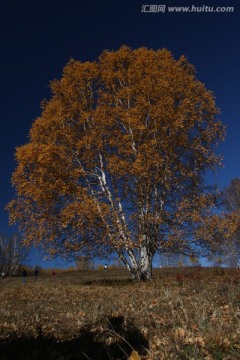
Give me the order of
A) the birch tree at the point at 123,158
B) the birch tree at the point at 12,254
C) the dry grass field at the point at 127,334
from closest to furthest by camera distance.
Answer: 1. the dry grass field at the point at 127,334
2. the birch tree at the point at 123,158
3. the birch tree at the point at 12,254

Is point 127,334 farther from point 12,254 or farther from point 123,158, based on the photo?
point 12,254

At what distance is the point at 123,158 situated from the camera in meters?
17.2

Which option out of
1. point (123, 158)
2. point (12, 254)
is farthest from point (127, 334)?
point (12, 254)

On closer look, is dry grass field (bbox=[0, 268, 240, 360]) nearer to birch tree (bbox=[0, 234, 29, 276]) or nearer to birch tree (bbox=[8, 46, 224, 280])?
birch tree (bbox=[8, 46, 224, 280])

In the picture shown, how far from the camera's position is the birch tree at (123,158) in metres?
15.9

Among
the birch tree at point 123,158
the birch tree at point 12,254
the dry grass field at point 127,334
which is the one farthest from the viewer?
the birch tree at point 12,254

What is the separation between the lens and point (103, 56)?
765 inches

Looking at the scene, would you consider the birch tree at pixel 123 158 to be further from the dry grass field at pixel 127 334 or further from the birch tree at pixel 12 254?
the birch tree at pixel 12 254

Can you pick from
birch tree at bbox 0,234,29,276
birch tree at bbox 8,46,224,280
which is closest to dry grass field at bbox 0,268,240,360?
birch tree at bbox 8,46,224,280

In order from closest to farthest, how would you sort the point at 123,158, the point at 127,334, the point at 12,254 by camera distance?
the point at 127,334, the point at 123,158, the point at 12,254

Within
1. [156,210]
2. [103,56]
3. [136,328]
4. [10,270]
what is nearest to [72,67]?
[103,56]

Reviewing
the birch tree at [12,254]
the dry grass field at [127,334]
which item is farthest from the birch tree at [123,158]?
the birch tree at [12,254]

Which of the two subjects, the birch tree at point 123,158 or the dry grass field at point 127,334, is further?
the birch tree at point 123,158

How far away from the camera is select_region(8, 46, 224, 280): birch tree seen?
15.9 metres
